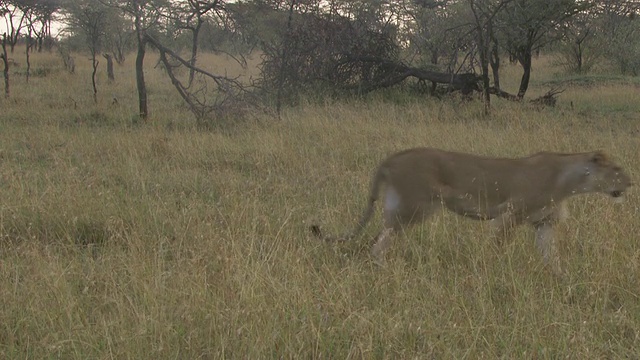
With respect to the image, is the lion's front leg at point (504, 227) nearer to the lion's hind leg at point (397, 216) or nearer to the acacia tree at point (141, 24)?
the lion's hind leg at point (397, 216)

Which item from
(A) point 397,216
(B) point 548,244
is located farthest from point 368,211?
(B) point 548,244

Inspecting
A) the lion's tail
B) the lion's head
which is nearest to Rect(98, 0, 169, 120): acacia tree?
the lion's tail

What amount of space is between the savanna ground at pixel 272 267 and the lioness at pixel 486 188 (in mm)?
170

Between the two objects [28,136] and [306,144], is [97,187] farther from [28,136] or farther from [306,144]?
[28,136]

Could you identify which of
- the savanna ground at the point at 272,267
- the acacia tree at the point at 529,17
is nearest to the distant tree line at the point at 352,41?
the acacia tree at the point at 529,17

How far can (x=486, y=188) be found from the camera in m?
4.00

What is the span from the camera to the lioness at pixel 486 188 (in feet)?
13.0

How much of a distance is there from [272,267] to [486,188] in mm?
1590

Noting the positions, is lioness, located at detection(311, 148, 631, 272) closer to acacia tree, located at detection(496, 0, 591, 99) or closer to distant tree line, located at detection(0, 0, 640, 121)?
distant tree line, located at detection(0, 0, 640, 121)

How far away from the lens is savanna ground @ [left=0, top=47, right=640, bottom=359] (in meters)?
2.63

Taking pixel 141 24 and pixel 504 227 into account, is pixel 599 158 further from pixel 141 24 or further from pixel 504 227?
pixel 141 24

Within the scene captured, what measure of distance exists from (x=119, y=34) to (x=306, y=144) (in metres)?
17.9

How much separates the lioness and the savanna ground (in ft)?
0.56

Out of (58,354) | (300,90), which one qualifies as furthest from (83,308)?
(300,90)
